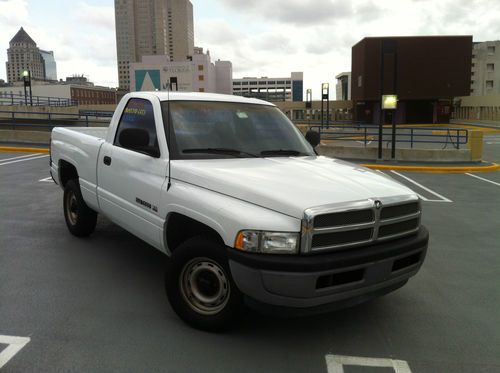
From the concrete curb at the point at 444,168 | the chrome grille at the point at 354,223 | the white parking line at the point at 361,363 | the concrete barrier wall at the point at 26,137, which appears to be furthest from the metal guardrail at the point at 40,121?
the white parking line at the point at 361,363

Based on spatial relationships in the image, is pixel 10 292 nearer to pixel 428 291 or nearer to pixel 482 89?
pixel 428 291

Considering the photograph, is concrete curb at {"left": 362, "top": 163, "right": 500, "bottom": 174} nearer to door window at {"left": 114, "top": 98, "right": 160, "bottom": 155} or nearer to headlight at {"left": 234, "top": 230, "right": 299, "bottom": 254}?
door window at {"left": 114, "top": 98, "right": 160, "bottom": 155}

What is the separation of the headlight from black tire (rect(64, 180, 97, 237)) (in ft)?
11.3

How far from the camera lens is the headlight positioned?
10.4ft

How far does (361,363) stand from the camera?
3.33 metres

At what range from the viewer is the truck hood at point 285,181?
10.8 ft

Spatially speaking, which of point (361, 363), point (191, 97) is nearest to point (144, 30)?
point (191, 97)

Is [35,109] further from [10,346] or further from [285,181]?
[285,181]

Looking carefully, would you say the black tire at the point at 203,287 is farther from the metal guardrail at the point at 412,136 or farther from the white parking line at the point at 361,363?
the metal guardrail at the point at 412,136

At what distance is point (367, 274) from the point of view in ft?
11.1

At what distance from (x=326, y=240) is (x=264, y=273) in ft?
1.61

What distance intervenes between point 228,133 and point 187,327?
182cm

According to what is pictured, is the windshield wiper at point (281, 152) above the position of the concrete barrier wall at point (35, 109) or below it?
below

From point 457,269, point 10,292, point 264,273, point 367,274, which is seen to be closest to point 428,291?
point 457,269
